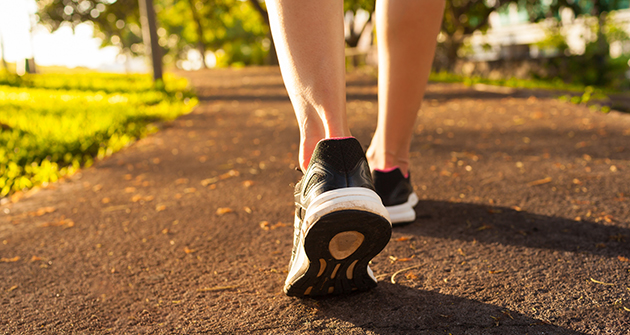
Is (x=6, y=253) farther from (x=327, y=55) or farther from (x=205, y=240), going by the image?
(x=327, y=55)

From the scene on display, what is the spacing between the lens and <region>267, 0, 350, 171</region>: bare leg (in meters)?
1.30

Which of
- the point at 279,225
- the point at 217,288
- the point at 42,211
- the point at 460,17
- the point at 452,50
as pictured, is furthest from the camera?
the point at 460,17

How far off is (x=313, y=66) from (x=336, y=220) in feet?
1.43

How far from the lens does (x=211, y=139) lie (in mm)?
4344

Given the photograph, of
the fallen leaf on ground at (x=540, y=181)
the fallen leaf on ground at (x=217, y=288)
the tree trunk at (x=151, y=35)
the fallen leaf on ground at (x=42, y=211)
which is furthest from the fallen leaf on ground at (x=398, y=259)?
the tree trunk at (x=151, y=35)

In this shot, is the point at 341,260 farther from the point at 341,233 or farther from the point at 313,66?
the point at 313,66

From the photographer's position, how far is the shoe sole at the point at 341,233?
112 centimetres

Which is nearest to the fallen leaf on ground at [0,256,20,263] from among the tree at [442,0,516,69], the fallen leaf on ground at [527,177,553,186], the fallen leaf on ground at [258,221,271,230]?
the fallen leaf on ground at [258,221,271,230]

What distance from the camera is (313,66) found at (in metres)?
1.31

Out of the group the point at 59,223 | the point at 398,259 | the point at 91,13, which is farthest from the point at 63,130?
the point at 91,13

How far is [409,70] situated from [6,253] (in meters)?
1.69

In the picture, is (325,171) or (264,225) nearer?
(325,171)

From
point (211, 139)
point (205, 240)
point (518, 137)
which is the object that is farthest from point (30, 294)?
point (518, 137)

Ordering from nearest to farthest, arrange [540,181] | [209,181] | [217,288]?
[217,288], [540,181], [209,181]
